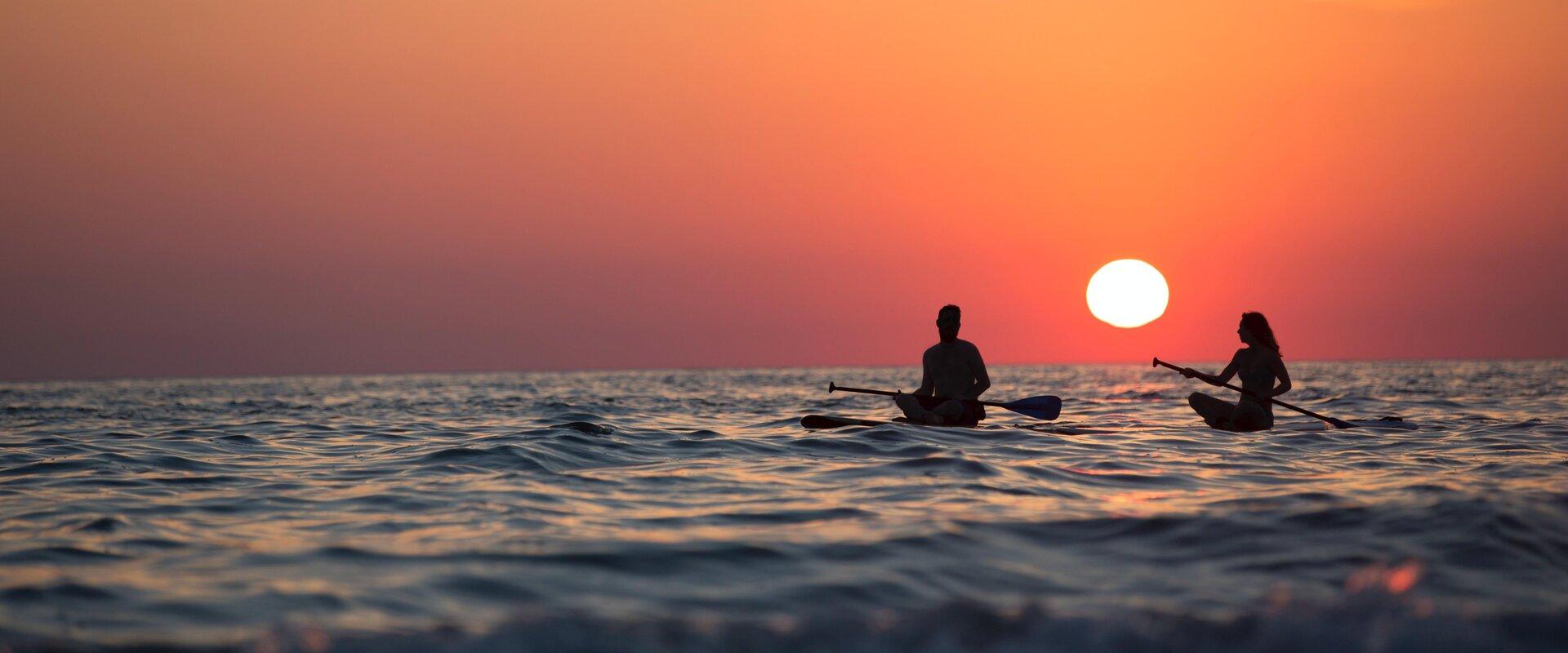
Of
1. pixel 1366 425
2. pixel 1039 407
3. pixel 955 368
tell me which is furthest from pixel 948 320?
pixel 1366 425

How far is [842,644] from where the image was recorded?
513cm

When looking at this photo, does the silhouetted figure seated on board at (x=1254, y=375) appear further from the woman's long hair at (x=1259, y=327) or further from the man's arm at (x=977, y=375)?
the man's arm at (x=977, y=375)

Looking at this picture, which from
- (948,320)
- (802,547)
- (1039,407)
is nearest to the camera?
(802,547)

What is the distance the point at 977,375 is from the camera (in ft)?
50.1

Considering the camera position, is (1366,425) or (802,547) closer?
(802,547)

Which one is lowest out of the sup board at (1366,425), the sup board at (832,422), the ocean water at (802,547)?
the sup board at (1366,425)

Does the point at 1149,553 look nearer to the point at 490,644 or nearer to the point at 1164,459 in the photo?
the point at 490,644

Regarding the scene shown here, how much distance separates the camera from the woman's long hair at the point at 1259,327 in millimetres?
14914

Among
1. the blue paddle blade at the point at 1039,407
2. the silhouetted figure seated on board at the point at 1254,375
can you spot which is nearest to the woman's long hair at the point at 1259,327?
the silhouetted figure seated on board at the point at 1254,375

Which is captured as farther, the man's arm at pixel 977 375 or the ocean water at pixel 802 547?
the man's arm at pixel 977 375

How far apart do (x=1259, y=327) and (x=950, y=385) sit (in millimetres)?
4287

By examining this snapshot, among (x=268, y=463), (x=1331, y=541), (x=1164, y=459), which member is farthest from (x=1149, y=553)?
(x=268, y=463)

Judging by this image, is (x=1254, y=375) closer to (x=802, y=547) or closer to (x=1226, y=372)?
(x=1226, y=372)

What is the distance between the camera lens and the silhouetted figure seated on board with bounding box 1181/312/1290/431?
1495 cm
